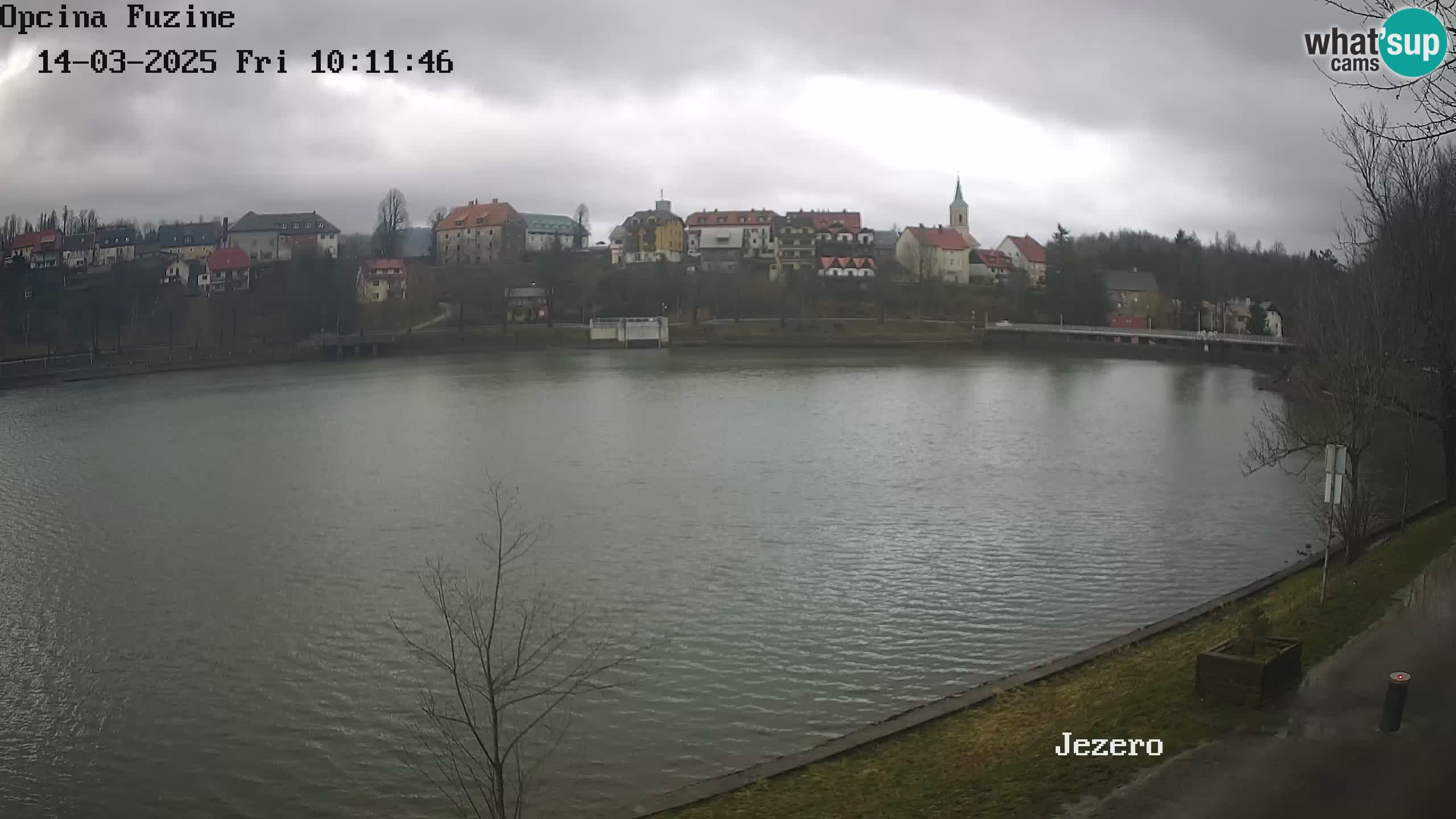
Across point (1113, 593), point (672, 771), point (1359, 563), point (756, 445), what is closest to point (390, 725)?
point (672, 771)

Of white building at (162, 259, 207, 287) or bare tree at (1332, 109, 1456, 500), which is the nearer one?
bare tree at (1332, 109, 1456, 500)

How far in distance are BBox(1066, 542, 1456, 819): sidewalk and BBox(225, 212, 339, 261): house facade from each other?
2465 inches

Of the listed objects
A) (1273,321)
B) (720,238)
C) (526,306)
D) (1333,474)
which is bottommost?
(1333,474)

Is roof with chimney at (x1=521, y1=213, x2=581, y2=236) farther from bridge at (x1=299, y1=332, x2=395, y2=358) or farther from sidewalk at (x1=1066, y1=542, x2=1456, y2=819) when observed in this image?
sidewalk at (x1=1066, y1=542, x2=1456, y2=819)

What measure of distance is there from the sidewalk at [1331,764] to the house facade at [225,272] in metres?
55.7

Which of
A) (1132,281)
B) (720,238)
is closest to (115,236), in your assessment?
(720,238)

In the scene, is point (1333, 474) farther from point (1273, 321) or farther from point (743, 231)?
point (743, 231)

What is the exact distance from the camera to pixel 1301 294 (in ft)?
55.1

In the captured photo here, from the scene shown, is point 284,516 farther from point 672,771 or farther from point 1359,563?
point 1359,563

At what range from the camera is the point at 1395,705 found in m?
4.79

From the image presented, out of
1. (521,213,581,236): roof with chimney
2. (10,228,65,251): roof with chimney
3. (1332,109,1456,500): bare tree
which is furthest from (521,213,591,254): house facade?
(1332,109,1456,500): bare tree

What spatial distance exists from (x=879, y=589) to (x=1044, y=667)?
279 cm

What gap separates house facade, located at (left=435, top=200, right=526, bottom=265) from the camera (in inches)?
2657

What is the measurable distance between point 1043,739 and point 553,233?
70.3 meters
